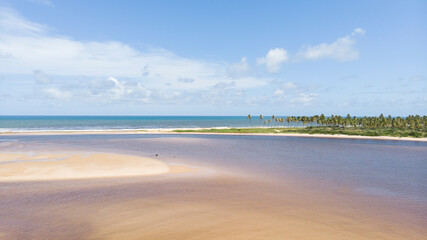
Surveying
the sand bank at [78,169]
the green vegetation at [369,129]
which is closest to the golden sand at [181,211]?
the sand bank at [78,169]

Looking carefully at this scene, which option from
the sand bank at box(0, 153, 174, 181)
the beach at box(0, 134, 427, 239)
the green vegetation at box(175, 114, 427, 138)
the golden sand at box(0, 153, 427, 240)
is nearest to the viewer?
the golden sand at box(0, 153, 427, 240)

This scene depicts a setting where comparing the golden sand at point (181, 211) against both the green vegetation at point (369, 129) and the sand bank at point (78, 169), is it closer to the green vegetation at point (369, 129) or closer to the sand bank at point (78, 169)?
the sand bank at point (78, 169)

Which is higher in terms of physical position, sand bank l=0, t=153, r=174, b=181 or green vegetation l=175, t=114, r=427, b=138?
green vegetation l=175, t=114, r=427, b=138

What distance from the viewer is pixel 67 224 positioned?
11727 mm

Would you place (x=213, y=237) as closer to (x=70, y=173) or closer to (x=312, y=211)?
(x=312, y=211)

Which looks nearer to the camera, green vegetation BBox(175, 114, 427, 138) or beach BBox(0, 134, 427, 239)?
beach BBox(0, 134, 427, 239)

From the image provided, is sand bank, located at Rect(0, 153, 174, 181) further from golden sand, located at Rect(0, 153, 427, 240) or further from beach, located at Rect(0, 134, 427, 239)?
golden sand, located at Rect(0, 153, 427, 240)

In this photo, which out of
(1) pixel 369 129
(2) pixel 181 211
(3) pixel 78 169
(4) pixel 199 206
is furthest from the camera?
(1) pixel 369 129

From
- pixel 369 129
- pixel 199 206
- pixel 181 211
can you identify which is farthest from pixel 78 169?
pixel 369 129

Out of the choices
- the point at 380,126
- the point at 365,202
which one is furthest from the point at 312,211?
the point at 380,126

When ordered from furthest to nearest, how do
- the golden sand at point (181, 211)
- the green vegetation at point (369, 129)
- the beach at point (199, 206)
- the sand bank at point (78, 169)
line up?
the green vegetation at point (369, 129)
the sand bank at point (78, 169)
the beach at point (199, 206)
the golden sand at point (181, 211)

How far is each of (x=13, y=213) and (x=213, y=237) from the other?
34.8 ft

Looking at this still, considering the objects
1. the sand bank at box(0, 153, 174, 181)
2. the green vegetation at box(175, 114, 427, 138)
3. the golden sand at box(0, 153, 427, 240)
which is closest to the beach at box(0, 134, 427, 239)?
the golden sand at box(0, 153, 427, 240)

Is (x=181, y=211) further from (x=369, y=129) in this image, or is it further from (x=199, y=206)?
(x=369, y=129)
